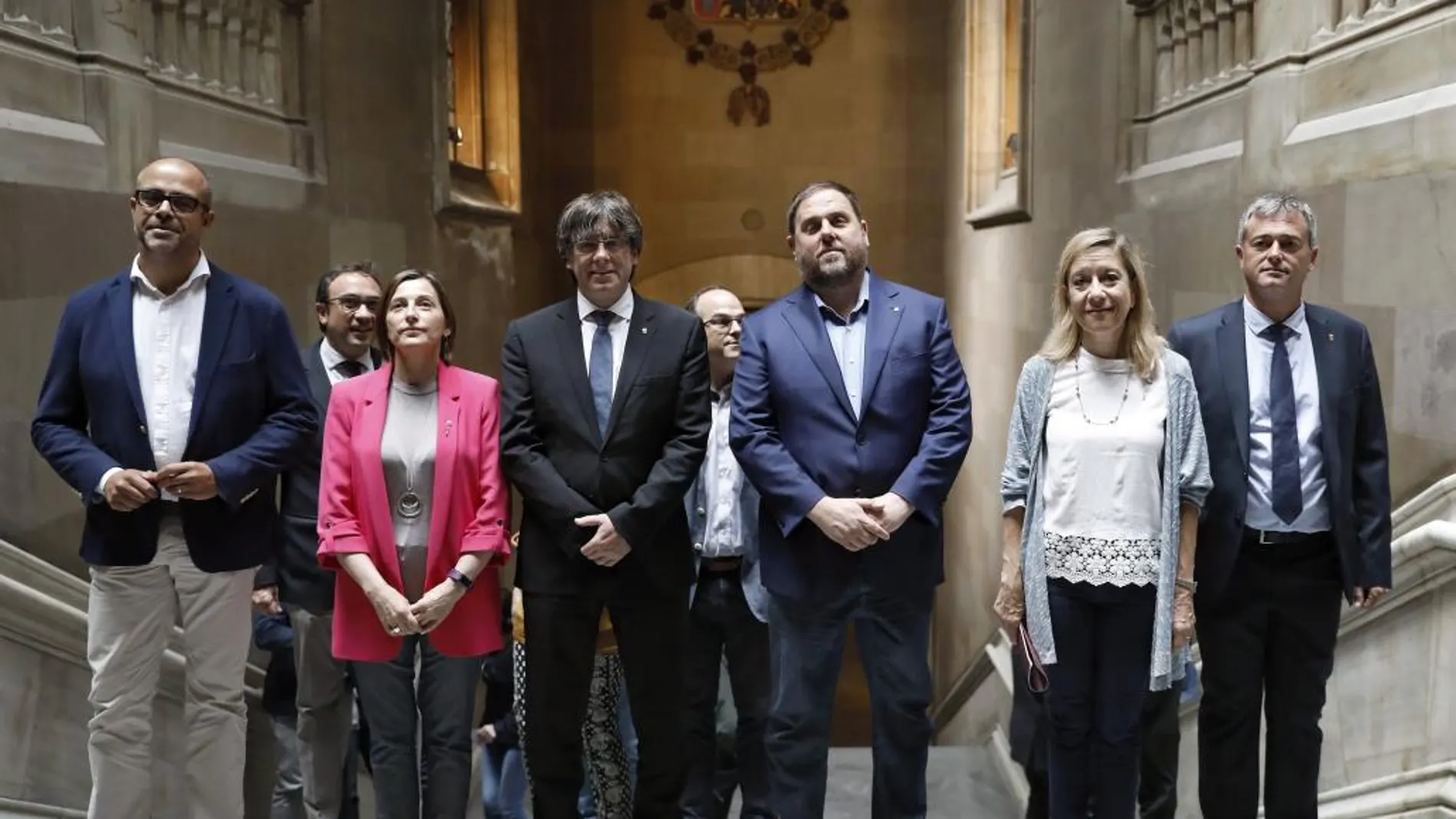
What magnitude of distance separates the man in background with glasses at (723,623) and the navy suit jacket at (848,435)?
0.44 metres

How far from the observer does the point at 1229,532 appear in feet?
10.5

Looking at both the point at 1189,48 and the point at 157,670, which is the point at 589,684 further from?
the point at 1189,48

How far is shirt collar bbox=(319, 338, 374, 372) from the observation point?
3.97m

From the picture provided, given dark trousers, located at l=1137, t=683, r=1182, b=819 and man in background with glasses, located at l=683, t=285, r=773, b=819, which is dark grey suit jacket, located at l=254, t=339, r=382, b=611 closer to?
man in background with glasses, located at l=683, t=285, r=773, b=819

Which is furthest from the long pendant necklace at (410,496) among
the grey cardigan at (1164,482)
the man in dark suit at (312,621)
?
the grey cardigan at (1164,482)

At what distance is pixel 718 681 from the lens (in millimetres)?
3875

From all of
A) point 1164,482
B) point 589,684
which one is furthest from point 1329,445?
point 589,684

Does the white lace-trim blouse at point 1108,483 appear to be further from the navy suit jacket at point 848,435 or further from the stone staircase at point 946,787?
the stone staircase at point 946,787

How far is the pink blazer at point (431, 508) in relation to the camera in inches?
127

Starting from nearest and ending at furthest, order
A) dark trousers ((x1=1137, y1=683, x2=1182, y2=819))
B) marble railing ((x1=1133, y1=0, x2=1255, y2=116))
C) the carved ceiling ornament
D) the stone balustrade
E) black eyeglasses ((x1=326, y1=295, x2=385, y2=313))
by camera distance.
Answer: black eyeglasses ((x1=326, y1=295, x2=385, y2=313)) → dark trousers ((x1=1137, y1=683, x2=1182, y2=819)) → the stone balustrade → marble railing ((x1=1133, y1=0, x2=1255, y2=116)) → the carved ceiling ornament

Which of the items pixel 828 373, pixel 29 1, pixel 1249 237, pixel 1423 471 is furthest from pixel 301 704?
pixel 1423 471

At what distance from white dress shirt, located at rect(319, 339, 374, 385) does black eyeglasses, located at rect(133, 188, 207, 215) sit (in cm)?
79

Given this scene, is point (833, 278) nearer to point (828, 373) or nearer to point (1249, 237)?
point (828, 373)

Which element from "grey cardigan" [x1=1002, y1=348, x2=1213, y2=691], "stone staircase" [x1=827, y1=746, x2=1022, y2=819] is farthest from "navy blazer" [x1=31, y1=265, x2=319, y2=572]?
"stone staircase" [x1=827, y1=746, x2=1022, y2=819]
